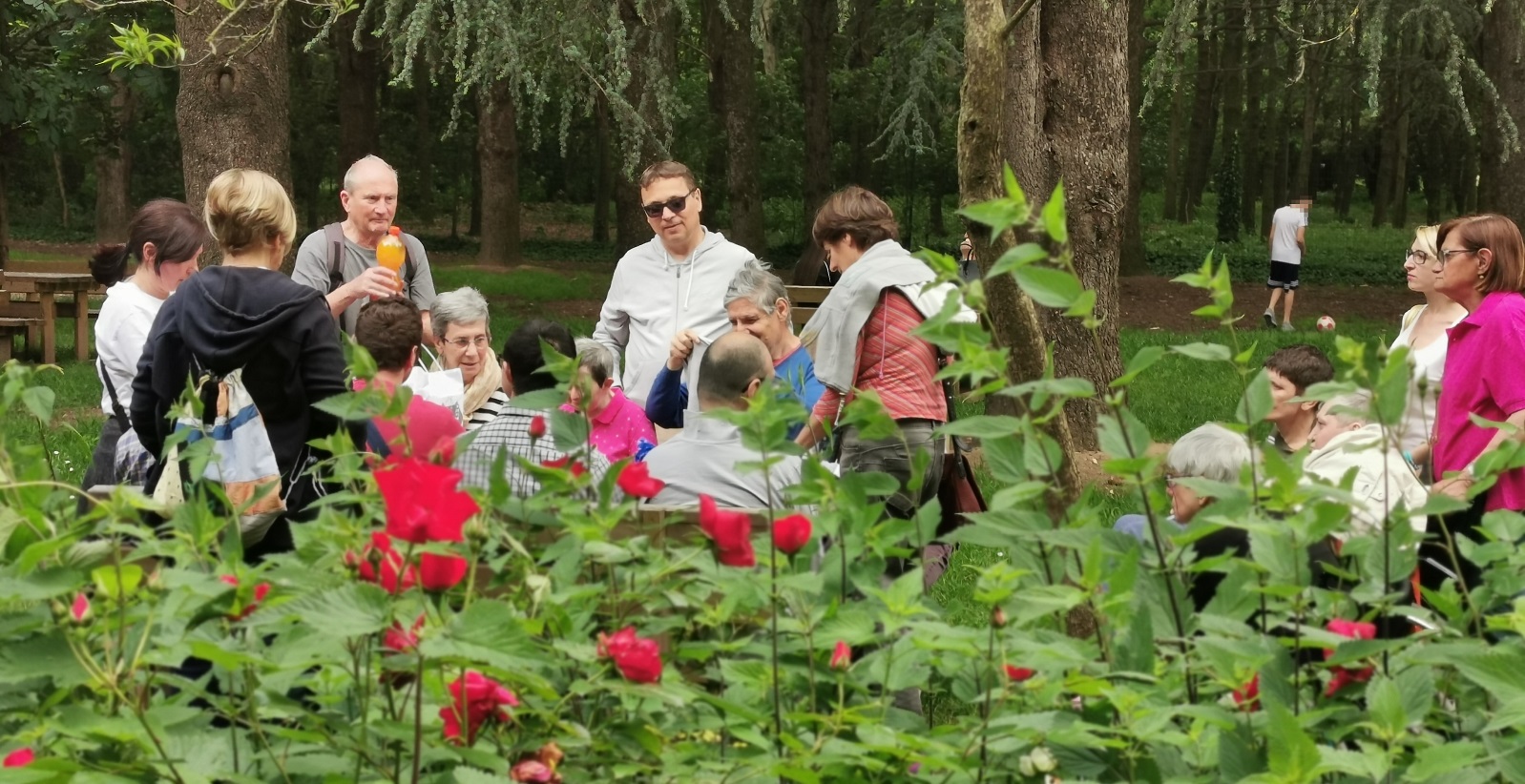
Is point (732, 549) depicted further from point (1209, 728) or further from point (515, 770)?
point (1209, 728)

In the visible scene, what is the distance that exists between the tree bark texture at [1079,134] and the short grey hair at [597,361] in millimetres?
4535

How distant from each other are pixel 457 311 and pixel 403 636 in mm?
4125

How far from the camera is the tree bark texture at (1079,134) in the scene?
9.20 meters

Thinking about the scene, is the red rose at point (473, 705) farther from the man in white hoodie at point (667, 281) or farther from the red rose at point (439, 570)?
the man in white hoodie at point (667, 281)

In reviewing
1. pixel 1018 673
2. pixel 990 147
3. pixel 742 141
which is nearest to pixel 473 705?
pixel 1018 673

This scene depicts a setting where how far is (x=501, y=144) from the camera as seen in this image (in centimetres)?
2278

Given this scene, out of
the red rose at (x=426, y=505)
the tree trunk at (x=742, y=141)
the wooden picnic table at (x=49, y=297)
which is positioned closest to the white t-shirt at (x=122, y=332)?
the red rose at (x=426, y=505)

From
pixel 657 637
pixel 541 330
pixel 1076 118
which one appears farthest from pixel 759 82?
pixel 657 637

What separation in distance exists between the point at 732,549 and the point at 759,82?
29.0 m

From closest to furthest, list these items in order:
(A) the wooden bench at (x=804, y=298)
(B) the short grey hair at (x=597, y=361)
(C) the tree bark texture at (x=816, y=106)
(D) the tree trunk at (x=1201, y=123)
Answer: (B) the short grey hair at (x=597, y=361)
(A) the wooden bench at (x=804, y=298)
(C) the tree bark texture at (x=816, y=106)
(D) the tree trunk at (x=1201, y=123)

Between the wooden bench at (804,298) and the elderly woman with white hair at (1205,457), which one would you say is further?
the wooden bench at (804,298)

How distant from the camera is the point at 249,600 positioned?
5.90 ft

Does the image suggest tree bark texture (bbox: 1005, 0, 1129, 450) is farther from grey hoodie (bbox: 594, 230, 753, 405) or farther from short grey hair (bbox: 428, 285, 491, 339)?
short grey hair (bbox: 428, 285, 491, 339)

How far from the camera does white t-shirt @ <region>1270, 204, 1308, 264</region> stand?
19.1 metres
